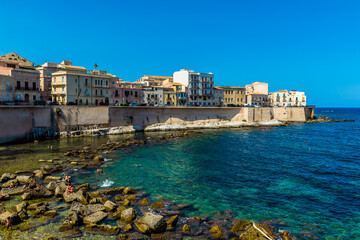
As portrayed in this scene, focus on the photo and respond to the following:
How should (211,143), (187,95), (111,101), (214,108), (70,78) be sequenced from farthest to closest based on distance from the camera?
(187,95), (214,108), (111,101), (70,78), (211,143)

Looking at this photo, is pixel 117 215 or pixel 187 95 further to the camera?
pixel 187 95

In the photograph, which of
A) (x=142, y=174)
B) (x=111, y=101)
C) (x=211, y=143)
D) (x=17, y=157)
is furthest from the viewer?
(x=111, y=101)

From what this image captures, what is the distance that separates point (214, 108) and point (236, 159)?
3851 centimetres

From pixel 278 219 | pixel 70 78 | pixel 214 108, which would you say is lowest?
pixel 278 219

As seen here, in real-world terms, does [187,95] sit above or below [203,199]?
above

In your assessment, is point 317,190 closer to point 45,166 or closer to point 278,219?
point 278,219

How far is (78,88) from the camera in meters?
53.9

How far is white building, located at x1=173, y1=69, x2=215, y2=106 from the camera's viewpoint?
81688mm

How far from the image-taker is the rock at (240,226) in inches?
581

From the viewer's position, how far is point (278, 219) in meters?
16.3

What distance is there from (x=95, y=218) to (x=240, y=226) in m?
8.47

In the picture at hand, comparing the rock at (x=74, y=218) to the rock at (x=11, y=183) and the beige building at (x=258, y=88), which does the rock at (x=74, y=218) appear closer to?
the rock at (x=11, y=183)

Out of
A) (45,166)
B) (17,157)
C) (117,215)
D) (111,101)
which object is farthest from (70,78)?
(117,215)

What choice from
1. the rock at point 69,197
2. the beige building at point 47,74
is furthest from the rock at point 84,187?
the beige building at point 47,74
